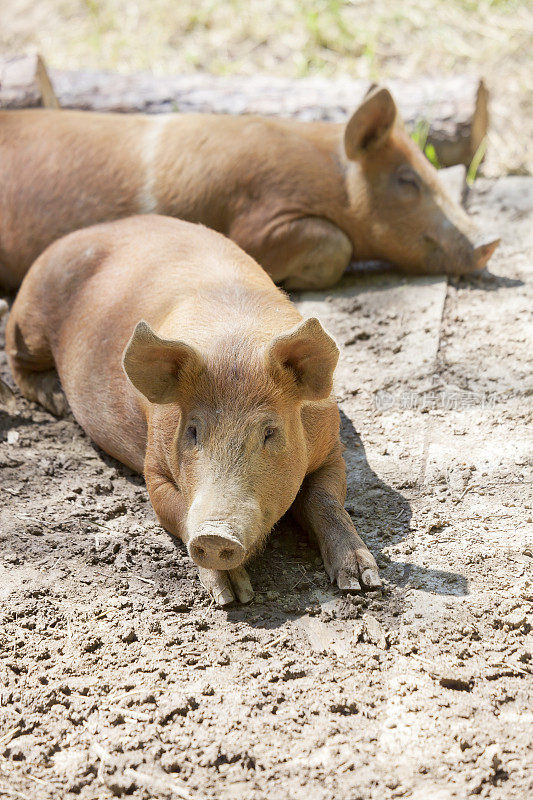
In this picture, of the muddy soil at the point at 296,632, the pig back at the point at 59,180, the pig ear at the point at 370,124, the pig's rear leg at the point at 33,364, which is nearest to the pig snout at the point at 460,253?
the pig ear at the point at 370,124

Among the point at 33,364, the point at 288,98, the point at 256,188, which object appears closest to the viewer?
the point at 33,364

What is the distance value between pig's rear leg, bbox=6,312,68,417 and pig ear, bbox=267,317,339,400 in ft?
5.77

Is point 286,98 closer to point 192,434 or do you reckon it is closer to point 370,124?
point 370,124

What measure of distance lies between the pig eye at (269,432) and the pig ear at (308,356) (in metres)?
0.20

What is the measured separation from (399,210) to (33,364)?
2450mm

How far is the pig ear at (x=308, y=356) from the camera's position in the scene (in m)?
3.16

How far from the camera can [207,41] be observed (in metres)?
9.23

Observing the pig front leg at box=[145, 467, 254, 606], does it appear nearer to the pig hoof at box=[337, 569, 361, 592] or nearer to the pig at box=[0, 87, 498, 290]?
the pig hoof at box=[337, 569, 361, 592]

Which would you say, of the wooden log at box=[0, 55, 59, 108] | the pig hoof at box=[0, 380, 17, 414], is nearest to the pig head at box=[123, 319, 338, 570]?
the pig hoof at box=[0, 380, 17, 414]

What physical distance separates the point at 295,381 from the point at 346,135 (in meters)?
2.88

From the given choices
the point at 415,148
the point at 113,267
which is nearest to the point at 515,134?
the point at 415,148

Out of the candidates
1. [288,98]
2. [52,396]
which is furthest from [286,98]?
[52,396]

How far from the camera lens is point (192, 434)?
326 cm

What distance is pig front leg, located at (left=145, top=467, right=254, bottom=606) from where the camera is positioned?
10.7 ft
